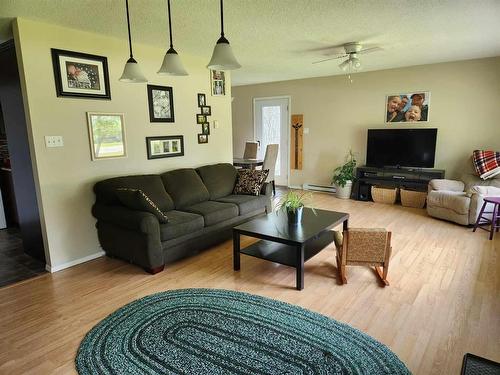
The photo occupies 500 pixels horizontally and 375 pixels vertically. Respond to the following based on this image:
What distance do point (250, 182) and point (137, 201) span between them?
183 cm

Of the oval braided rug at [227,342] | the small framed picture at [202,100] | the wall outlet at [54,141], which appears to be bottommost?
the oval braided rug at [227,342]

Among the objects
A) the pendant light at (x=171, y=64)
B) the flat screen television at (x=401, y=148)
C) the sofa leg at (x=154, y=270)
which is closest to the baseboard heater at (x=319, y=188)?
the flat screen television at (x=401, y=148)

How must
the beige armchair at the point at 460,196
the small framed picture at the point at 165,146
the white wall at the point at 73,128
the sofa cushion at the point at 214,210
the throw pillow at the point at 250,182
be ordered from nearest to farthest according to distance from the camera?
the white wall at the point at 73,128, the sofa cushion at the point at 214,210, the small framed picture at the point at 165,146, the beige armchair at the point at 460,196, the throw pillow at the point at 250,182

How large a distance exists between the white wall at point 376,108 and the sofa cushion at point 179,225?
361 cm

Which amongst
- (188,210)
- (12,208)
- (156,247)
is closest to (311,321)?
(156,247)

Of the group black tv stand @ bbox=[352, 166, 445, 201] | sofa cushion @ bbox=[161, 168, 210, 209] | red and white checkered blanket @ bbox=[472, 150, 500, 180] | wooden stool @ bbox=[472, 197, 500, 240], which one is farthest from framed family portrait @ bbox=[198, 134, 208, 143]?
red and white checkered blanket @ bbox=[472, 150, 500, 180]

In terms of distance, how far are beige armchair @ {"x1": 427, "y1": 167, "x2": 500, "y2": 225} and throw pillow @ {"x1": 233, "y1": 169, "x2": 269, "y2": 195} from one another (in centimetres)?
253

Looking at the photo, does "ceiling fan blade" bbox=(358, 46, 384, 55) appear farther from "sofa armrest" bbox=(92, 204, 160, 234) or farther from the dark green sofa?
"sofa armrest" bbox=(92, 204, 160, 234)

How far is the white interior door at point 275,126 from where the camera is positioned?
23.6 feet

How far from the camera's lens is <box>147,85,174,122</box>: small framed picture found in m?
3.95

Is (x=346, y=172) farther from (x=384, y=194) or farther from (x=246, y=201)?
(x=246, y=201)

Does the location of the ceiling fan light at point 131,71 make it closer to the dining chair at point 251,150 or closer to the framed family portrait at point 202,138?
the framed family portrait at point 202,138

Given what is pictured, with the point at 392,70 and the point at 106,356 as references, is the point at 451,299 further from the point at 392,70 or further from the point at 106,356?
the point at 392,70

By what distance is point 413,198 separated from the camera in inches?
215
